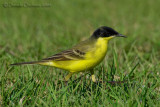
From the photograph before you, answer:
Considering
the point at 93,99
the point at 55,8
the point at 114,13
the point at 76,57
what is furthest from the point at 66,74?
the point at 55,8

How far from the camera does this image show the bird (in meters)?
4.76

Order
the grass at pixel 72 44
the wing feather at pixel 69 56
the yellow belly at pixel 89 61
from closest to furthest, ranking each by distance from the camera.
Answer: the grass at pixel 72 44 → the yellow belly at pixel 89 61 → the wing feather at pixel 69 56

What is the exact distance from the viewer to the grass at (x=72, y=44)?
407cm

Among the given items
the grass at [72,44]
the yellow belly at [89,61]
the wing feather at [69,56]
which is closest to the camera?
the grass at [72,44]

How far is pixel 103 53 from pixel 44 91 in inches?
42.0

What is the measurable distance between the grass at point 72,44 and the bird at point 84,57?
18 cm

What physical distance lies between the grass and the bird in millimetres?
177

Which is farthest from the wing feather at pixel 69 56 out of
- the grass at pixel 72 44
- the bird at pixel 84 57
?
the grass at pixel 72 44

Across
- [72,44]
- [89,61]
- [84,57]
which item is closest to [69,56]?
[84,57]

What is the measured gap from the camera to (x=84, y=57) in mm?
4812

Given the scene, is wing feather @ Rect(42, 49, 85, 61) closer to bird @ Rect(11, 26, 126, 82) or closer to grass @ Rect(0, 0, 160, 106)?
bird @ Rect(11, 26, 126, 82)

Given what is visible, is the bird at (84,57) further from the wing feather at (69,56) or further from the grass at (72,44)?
the grass at (72,44)

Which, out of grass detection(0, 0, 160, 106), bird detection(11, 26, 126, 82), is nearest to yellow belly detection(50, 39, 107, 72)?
bird detection(11, 26, 126, 82)

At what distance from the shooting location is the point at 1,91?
410 cm
